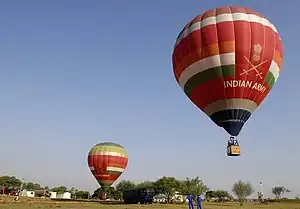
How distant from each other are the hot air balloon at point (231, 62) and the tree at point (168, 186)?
59689mm

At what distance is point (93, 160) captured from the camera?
7619cm

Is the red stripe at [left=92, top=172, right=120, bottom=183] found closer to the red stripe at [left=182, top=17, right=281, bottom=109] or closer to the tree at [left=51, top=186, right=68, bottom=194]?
the red stripe at [left=182, top=17, right=281, bottom=109]

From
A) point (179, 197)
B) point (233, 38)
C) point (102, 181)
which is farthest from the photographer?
point (179, 197)

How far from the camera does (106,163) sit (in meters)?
74.8

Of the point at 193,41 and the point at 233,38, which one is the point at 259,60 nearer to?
the point at 233,38

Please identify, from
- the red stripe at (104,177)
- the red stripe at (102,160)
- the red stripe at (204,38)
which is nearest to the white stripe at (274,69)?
the red stripe at (204,38)

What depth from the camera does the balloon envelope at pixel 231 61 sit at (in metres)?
30.4

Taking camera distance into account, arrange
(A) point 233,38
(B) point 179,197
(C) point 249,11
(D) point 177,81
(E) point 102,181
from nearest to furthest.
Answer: (A) point 233,38
(C) point 249,11
(D) point 177,81
(E) point 102,181
(B) point 179,197

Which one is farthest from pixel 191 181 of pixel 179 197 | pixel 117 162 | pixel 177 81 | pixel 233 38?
pixel 233 38

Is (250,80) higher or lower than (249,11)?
lower

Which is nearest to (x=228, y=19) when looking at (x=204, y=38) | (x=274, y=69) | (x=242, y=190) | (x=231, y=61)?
(x=204, y=38)

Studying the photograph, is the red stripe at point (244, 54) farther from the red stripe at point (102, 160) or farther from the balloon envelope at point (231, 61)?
Answer: the red stripe at point (102, 160)

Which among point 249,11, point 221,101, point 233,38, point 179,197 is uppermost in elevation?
point 249,11

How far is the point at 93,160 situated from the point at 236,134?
165 ft
